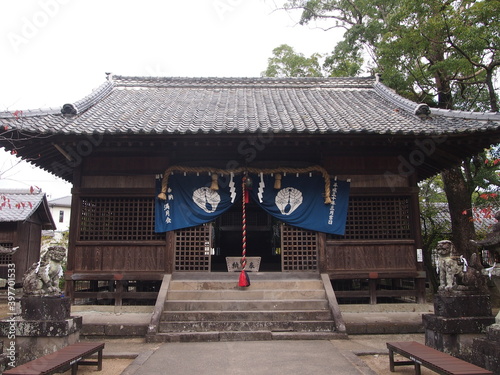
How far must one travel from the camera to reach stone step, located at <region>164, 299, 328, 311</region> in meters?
8.59

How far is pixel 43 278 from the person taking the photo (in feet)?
20.9

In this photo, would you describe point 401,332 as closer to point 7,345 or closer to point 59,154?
point 7,345

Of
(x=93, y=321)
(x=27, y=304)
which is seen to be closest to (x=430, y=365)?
(x=27, y=304)

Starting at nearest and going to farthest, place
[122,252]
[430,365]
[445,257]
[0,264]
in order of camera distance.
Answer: [430,365], [445,257], [122,252], [0,264]

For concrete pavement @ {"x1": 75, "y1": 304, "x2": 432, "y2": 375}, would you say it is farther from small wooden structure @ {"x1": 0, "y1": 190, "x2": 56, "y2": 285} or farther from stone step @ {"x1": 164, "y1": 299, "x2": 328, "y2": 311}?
small wooden structure @ {"x1": 0, "y1": 190, "x2": 56, "y2": 285}

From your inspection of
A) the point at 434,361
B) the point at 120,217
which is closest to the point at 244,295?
the point at 120,217

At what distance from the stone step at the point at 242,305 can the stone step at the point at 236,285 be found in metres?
0.62

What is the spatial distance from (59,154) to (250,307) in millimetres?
6835

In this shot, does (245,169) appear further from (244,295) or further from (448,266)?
(448,266)

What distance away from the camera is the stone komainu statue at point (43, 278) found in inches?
249

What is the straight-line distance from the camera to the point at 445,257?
6793 millimetres

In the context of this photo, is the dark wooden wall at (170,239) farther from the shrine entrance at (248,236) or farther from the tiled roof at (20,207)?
the tiled roof at (20,207)

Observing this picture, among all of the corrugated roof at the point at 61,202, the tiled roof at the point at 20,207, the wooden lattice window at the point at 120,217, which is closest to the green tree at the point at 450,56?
the wooden lattice window at the point at 120,217

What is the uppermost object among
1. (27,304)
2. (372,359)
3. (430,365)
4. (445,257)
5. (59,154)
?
(59,154)
